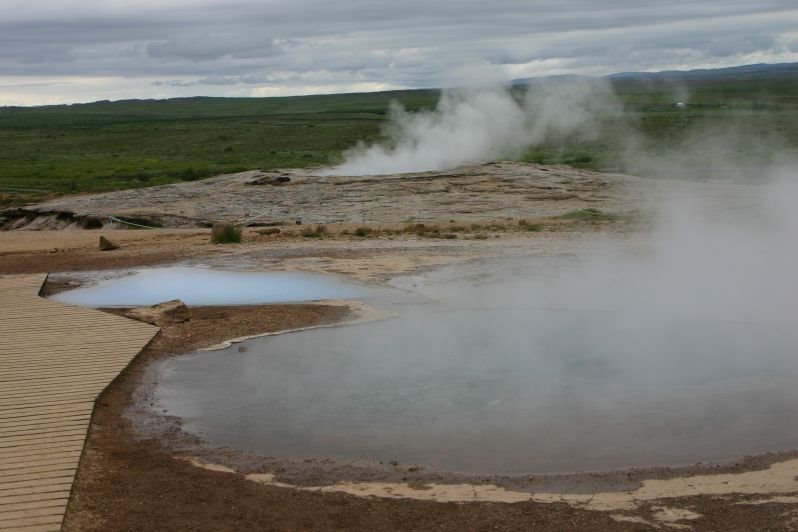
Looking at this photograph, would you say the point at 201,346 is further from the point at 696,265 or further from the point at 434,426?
the point at 696,265

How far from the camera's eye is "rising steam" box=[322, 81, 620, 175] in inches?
1345

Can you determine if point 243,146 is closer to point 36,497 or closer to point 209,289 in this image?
point 209,289

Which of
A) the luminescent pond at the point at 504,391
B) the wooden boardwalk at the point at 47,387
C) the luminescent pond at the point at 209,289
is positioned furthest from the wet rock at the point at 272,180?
the luminescent pond at the point at 504,391

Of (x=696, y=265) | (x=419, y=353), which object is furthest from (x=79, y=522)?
(x=696, y=265)

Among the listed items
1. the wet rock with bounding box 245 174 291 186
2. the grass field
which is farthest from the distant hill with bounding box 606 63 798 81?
the wet rock with bounding box 245 174 291 186

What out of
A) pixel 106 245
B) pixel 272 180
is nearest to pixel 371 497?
pixel 106 245

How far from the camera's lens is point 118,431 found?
797 cm

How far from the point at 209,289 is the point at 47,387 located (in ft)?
17.8

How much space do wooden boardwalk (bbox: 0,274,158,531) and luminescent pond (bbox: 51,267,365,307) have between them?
85cm

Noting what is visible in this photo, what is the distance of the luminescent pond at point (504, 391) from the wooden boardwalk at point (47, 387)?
2.40 ft

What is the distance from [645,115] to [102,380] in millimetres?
51385

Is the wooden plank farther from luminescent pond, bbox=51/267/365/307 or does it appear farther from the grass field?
the grass field

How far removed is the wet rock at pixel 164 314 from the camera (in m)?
11.8

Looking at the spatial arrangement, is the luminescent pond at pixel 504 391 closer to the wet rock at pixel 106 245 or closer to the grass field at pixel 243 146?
the wet rock at pixel 106 245
